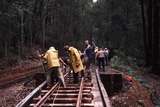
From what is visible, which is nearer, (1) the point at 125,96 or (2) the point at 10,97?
(2) the point at 10,97

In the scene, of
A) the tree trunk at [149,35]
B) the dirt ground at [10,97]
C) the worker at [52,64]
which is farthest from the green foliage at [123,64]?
the worker at [52,64]

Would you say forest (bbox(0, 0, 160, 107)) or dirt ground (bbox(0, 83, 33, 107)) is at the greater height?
forest (bbox(0, 0, 160, 107))

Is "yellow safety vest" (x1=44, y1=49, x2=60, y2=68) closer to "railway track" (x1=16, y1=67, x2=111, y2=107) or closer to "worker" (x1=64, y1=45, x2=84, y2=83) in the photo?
"railway track" (x1=16, y1=67, x2=111, y2=107)

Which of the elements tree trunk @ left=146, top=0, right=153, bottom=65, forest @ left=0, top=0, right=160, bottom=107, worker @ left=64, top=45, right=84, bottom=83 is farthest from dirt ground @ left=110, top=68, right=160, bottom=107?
tree trunk @ left=146, top=0, right=153, bottom=65

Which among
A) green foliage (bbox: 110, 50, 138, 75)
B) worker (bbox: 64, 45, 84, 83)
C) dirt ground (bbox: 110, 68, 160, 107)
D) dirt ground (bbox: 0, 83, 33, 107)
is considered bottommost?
dirt ground (bbox: 110, 68, 160, 107)

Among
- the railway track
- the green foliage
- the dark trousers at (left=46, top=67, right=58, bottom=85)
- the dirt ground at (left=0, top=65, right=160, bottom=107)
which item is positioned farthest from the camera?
the green foliage

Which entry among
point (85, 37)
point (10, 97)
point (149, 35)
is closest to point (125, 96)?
point (10, 97)

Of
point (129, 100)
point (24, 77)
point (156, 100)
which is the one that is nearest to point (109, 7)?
point (24, 77)

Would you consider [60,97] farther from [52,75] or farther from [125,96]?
[125,96]

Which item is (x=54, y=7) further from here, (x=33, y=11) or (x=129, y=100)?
(x=129, y=100)

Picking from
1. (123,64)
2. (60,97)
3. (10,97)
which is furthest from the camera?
(123,64)

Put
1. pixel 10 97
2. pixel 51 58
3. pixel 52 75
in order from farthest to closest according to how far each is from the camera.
Result: pixel 10 97
pixel 52 75
pixel 51 58

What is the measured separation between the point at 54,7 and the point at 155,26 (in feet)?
108

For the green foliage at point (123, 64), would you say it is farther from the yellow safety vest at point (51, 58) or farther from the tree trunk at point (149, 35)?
the yellow safety vest at point (51, 58)
